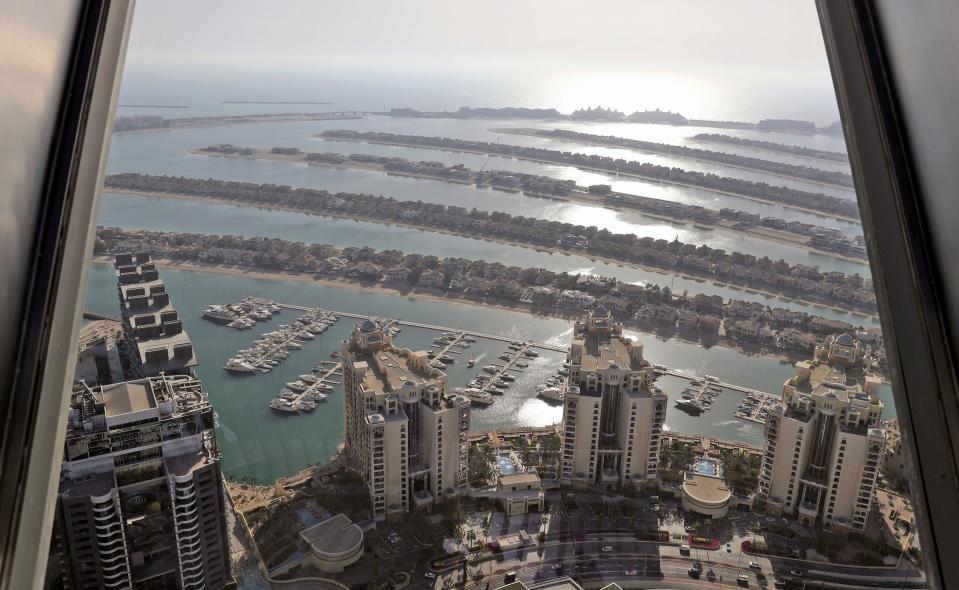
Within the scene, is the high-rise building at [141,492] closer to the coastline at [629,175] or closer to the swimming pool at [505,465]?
the swimming pool at [505,465]

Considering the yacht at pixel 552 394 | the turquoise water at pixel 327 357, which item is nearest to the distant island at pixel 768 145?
the turquoise water at pixel 327 357

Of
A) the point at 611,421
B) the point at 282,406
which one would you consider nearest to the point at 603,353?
the point at 611,421

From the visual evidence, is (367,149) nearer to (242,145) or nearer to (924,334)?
(242,145)

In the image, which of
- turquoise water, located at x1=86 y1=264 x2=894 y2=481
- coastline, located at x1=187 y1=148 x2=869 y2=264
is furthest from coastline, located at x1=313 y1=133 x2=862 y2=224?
turquoise water, located at x1=86 y1=264 x2=894 y2=481

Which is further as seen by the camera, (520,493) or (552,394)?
(552,394)

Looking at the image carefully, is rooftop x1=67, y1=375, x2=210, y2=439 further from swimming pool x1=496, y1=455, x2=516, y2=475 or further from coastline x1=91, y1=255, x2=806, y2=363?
coastline x1=91, y1=255, x2=806, y2=363

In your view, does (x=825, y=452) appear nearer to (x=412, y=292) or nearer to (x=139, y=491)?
(x=139, y=491)

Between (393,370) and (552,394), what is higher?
(393,370)
